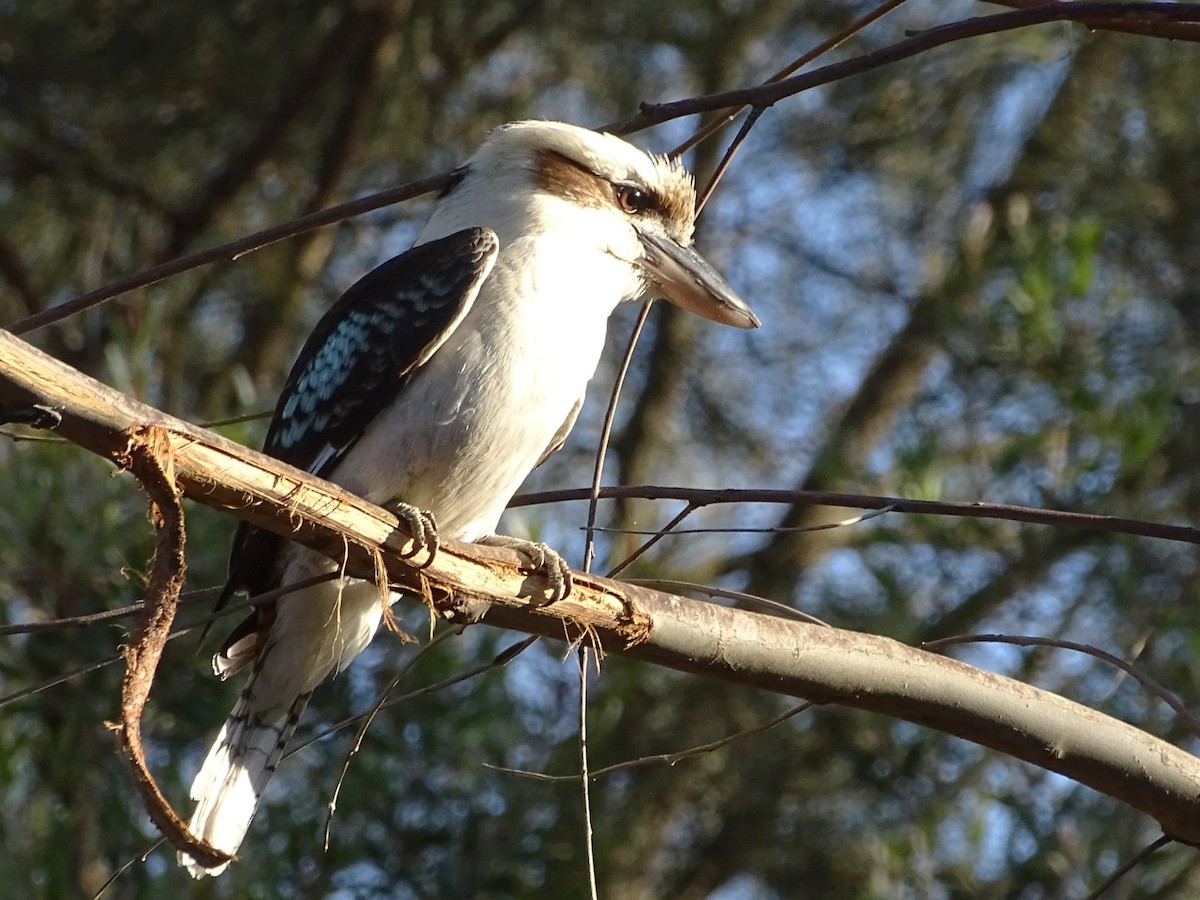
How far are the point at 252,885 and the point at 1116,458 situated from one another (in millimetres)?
2381

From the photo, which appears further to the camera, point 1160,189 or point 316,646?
point 1160,189

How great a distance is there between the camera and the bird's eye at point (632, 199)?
296 cm

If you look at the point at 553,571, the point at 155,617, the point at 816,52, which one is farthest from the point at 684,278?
the point at 155,617

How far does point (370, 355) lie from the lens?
2.56 m

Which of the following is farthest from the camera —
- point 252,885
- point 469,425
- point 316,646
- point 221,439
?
point 252,885

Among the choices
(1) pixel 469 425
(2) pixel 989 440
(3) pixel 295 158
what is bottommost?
(1) pixel 469 425

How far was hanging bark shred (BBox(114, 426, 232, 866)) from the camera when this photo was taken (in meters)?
1.34

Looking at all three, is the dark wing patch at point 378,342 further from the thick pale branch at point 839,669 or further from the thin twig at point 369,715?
the thick pale branch at point 839,669

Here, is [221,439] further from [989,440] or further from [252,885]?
[989,440]

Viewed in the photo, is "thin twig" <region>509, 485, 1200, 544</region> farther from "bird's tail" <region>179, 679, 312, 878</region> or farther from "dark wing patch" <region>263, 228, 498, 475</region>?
"bird's tail" <region>179, 679, 312, 878</region>

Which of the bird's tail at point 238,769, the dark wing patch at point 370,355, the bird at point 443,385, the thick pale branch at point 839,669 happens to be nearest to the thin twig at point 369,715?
the thick pale branch at point 839,669

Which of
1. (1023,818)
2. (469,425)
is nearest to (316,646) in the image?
(469,425)

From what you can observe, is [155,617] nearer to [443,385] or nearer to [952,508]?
[952,508]

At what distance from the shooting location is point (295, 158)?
509 centimetres
